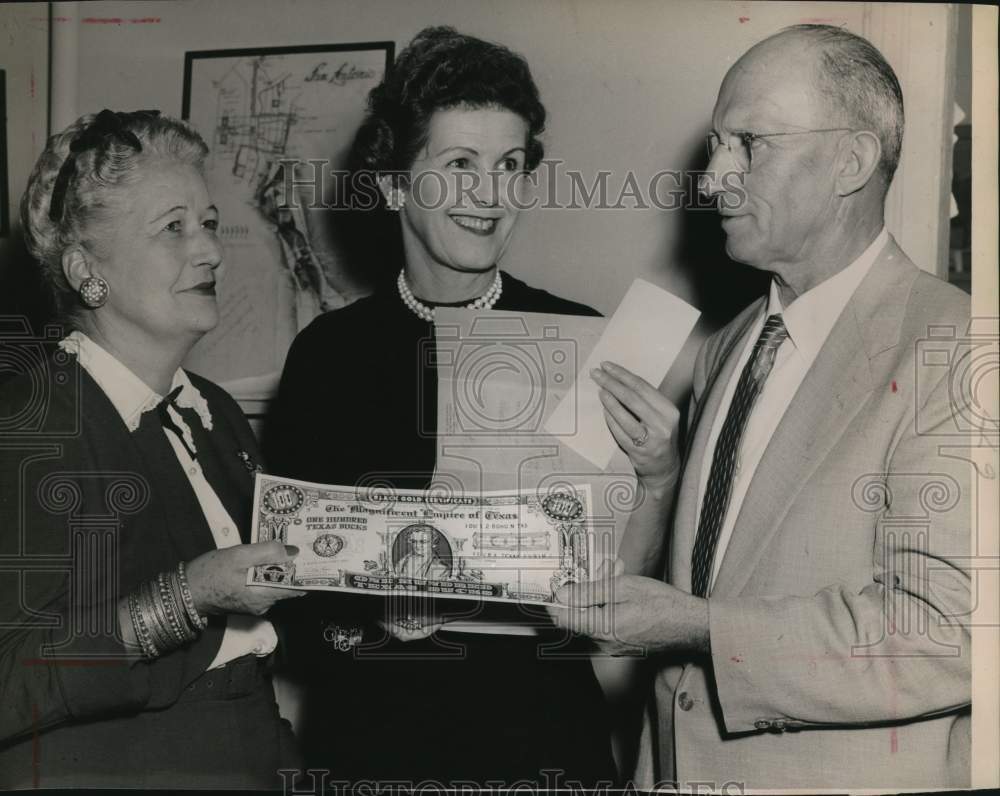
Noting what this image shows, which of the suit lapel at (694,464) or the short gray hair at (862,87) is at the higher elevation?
the short gray hair at (862,87)

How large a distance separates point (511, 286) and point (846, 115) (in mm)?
756

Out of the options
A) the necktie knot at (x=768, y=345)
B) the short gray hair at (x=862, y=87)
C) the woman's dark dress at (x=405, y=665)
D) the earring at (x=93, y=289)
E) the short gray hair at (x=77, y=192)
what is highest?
the short gray hair at (x=862, y=87)

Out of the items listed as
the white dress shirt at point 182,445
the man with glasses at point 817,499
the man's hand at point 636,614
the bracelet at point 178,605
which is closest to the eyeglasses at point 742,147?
the man with glasses at point 817,499

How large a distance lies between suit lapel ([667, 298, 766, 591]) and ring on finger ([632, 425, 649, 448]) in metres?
0.09

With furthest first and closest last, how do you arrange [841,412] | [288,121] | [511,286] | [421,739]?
[288,121]
[511,286]
[421,739]
[841,412]

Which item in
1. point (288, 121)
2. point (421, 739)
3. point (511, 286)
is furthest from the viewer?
point (288, 121)

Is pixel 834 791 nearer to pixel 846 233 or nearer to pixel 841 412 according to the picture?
pixel 841 412

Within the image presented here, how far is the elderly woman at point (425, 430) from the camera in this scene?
205 cm

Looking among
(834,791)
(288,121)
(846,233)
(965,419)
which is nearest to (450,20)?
(288,121)

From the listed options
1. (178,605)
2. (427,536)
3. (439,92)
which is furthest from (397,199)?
(178,605)

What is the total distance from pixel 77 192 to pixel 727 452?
1.36 metres

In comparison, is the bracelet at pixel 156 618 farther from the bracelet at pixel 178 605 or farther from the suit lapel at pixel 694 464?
the suit lapel at pixel 694 464

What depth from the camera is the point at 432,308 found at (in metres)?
2.14

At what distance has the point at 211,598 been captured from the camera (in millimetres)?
1853
